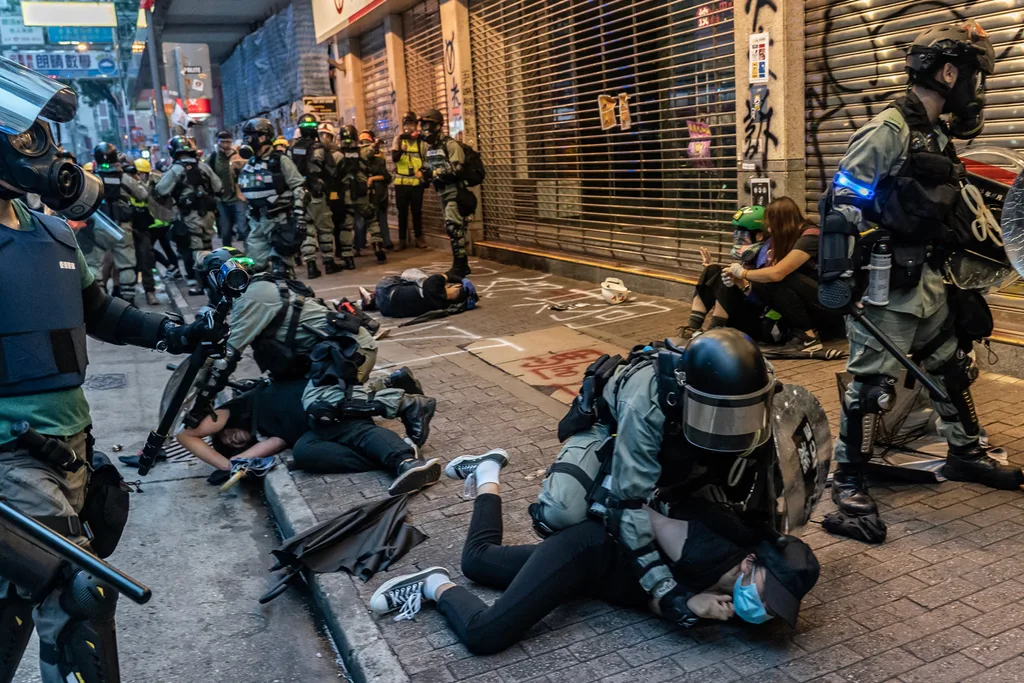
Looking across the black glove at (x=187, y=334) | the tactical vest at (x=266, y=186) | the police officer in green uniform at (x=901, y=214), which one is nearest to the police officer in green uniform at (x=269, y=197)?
the tactical vest at (x=266, y=186)

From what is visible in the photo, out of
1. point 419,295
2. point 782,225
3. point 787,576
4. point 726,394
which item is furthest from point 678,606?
point 419,295

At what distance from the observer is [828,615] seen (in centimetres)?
334

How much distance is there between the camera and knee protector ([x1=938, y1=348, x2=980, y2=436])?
14.1ft

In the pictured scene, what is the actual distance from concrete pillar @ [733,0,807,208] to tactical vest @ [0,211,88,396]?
20.1 ft

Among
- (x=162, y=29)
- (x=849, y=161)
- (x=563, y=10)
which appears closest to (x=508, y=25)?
(x=563, y=10)

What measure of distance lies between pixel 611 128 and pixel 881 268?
6.85 metres

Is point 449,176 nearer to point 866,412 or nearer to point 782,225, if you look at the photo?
point 782,225

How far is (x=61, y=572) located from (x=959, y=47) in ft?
12.8

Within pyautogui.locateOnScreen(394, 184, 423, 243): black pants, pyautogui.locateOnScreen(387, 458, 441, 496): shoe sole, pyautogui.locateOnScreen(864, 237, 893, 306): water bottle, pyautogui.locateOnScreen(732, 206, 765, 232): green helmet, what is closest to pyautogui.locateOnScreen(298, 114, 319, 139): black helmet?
pyautogui.locateOnScreen(394, 184, 423, 243): black pants

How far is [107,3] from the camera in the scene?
48688mm

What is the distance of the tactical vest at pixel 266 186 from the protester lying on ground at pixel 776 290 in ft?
15.8

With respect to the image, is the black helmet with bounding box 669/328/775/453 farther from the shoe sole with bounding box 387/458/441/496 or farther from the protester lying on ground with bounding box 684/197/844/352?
the protester lying on ground with bounding box 684/197/844/352

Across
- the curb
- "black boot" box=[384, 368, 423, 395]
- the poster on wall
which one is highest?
the poster on wall

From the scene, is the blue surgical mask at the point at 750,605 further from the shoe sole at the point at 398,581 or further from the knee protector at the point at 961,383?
the knee protector at the point at 961,383
